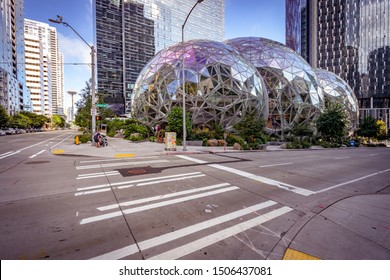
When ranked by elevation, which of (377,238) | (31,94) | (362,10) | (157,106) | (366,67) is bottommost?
(377,238)

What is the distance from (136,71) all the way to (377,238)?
101089 millimetres

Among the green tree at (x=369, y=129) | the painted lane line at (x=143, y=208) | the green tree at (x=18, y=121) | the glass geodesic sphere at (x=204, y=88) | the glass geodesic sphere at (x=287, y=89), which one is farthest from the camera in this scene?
the green tree at (x=18, y=121)

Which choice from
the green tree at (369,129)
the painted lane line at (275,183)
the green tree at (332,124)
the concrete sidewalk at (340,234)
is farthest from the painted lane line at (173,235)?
the green tree at (369,129)

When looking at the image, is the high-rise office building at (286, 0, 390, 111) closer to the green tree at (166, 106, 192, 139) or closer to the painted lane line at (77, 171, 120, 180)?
the green tree at (166, 106, 192, 139)

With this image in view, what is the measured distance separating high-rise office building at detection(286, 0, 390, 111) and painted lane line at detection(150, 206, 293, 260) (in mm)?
106678

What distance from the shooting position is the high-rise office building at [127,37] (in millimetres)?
87312

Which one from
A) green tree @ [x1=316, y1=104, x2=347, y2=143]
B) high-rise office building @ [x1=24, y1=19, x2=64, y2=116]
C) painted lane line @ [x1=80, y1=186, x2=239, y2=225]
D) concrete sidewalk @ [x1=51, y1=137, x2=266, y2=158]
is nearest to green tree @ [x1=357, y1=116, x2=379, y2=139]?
green tree @ [x1=316, y1=104, x2=347, y2=143]

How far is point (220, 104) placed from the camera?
78.9ft

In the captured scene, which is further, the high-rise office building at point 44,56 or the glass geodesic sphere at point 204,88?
the high-rise office building at point 44,56

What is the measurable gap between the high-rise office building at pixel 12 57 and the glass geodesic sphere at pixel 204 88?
219ft

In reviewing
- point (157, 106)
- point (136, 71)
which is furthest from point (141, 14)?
point (157, 106)

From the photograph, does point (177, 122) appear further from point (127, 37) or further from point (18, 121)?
point (127, 37)

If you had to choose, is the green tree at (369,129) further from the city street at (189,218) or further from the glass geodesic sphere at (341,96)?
the city street at (189,218)

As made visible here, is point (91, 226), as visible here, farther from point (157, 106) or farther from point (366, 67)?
point (366, 67)
